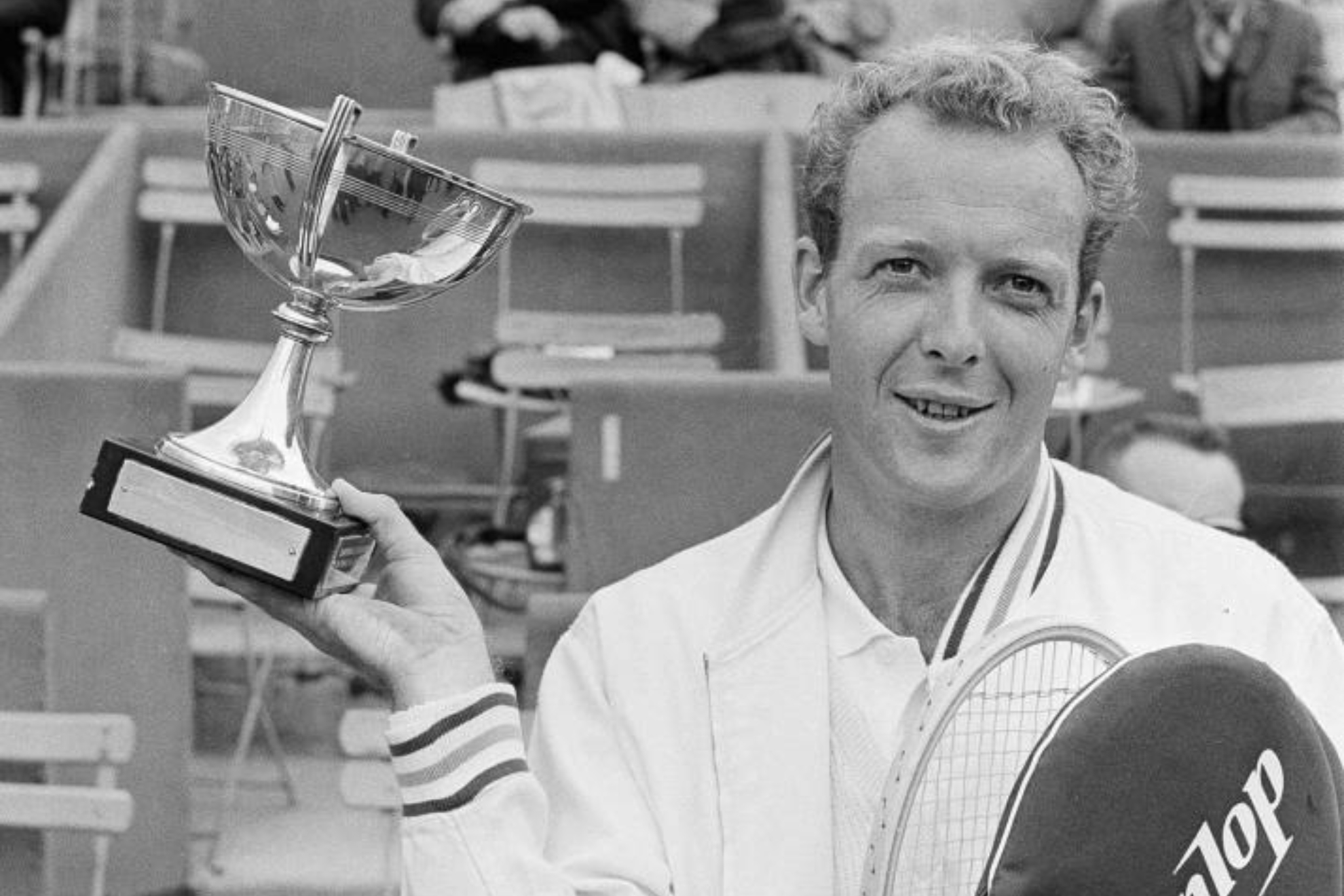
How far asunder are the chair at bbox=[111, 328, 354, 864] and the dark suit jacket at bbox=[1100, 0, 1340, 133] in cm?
221

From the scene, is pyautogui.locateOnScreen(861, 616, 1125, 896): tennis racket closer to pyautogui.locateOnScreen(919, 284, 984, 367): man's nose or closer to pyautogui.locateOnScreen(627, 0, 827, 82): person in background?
pyautogui.locateOnScreen(919, 284, 984, 367): man's nose

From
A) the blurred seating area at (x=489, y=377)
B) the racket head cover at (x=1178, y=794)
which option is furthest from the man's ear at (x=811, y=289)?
the blurred seating area at (x=489, y=377)

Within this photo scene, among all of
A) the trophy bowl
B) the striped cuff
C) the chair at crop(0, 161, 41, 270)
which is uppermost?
the chair at crop(0, 161, 41, 270)

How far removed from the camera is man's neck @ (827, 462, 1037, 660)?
174 centimetres

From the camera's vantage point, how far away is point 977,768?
1.53 meters

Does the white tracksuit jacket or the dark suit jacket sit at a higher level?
the dark suit jacket

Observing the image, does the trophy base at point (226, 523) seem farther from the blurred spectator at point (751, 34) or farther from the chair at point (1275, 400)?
the blurred spectator at point (751, 34)

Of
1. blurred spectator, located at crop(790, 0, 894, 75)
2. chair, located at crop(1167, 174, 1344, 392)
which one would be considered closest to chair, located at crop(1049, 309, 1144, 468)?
chair, located at crop(1167, 174, 1344, 392)

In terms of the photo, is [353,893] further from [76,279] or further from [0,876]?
[76,279]

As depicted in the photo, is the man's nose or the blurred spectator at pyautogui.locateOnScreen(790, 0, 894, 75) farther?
the blurred spectator at pyautogui.locateOnScreen(790, 0, 894, 75)

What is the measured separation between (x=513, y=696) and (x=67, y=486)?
250 centimetres

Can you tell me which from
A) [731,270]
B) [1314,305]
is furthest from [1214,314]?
[731,270]

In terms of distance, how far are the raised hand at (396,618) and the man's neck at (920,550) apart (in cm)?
31

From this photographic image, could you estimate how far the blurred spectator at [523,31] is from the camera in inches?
241
